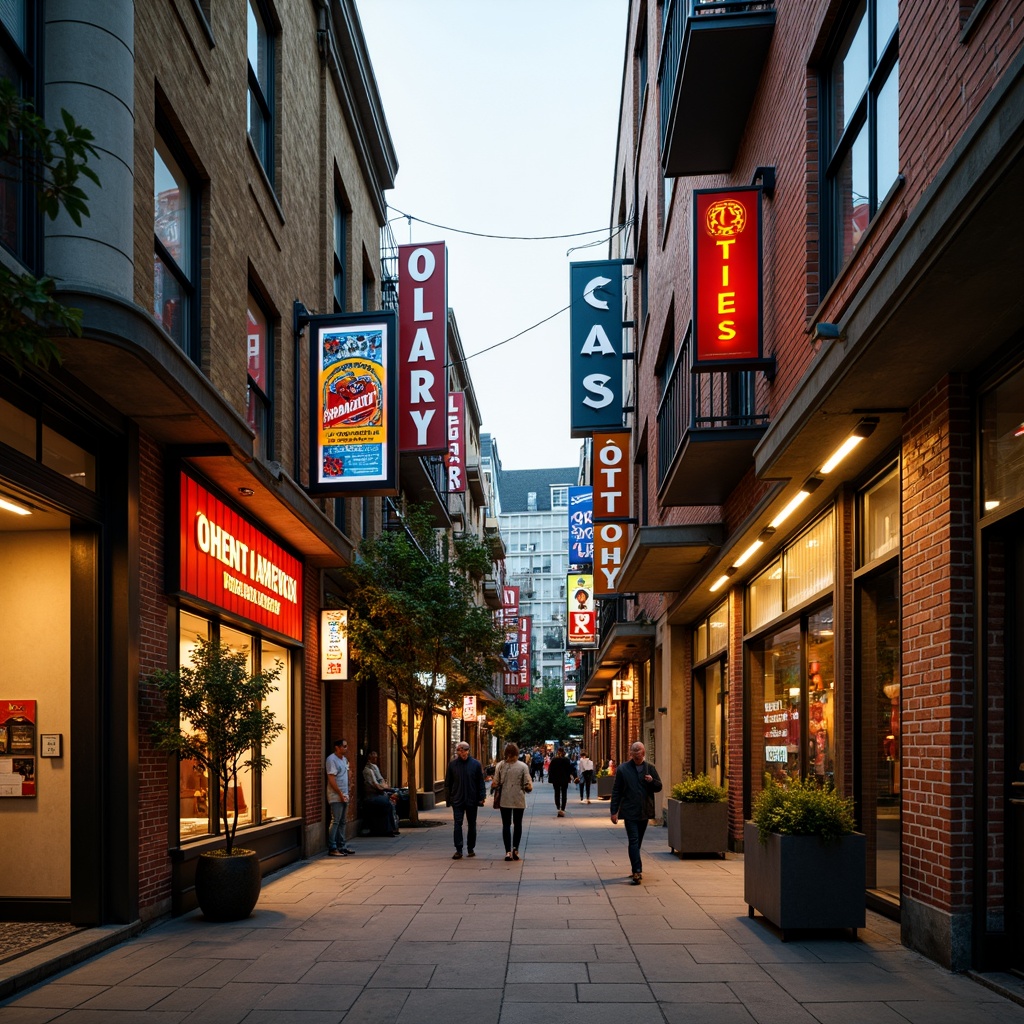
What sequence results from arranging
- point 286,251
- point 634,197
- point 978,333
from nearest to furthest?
1. point 978,333
2. point 286,251
3. point 634,197

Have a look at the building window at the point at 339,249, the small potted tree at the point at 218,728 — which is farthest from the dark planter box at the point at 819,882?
the building window at the point at 339,249

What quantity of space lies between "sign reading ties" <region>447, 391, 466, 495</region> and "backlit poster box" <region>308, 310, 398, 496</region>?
23414mm

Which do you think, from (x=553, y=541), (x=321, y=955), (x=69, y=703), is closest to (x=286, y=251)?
(x=69, y=703)

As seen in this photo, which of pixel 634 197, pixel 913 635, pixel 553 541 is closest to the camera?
pixel 913 635

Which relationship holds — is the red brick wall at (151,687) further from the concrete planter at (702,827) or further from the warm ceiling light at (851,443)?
the concrete planter at (702,827)

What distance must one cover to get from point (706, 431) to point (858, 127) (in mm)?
3626

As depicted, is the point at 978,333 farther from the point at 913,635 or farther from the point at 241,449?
the point at 241,449

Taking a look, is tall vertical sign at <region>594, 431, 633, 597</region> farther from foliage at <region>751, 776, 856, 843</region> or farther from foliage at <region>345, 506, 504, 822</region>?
foliage at <region>751, 776, 856, 843</region>

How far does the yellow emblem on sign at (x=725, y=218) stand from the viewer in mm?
11480

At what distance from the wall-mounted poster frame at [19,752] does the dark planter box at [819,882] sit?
629 centimetres

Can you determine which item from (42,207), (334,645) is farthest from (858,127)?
(334,645)

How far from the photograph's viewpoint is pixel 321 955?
8.98 m

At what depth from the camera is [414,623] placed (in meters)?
22.8

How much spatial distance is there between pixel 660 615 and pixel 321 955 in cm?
1615
